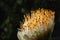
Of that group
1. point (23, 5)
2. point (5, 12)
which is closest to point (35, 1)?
point (23, 5)

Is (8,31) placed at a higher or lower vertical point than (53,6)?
lower

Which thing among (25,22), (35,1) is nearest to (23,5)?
(35,1)

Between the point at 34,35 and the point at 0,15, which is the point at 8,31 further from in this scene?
the point at 34,35

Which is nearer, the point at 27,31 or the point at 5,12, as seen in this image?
the point at 27,31

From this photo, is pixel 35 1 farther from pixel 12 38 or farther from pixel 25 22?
pixel 25 22

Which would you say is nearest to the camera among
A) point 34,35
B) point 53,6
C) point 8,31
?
point 34,35

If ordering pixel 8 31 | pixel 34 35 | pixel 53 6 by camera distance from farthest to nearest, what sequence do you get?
pixel 53 6 < pixel 8 31 < pixel 34 35

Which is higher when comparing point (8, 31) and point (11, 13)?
point (11, 13)

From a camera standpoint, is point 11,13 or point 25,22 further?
point 11,13

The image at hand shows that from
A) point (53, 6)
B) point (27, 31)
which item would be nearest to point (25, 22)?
point (27, 31)
